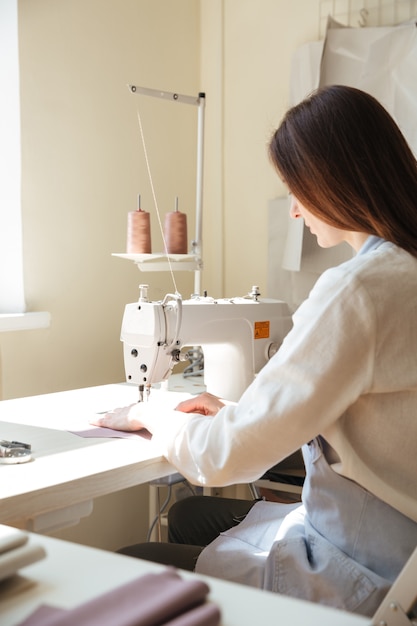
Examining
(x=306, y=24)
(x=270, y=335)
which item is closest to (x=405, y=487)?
(x=270, y=335)

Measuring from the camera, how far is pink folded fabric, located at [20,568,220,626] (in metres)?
0.68

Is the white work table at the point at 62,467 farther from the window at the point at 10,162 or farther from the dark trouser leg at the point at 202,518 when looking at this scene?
the window at the point at 10,162

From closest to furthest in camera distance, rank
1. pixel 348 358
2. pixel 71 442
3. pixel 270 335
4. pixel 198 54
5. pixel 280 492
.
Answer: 1. pixel 348 358
2. pixel 71 442
3. pixel 270 335
4. pixel 280 492
5. pixel 198 54

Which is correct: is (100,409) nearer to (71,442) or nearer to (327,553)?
(71,442)


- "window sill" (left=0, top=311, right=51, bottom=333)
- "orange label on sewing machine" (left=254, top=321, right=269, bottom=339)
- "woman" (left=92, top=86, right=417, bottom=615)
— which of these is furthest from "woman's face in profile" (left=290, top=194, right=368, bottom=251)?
"window sill" (left=0, top=311, right=51, bottom=333)

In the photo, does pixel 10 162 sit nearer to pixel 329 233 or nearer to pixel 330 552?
pixel 329 233

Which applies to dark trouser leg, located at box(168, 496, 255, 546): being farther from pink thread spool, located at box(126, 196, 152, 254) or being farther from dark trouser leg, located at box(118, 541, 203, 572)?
pink thread spool, located at box(126, 196, 152, 254)

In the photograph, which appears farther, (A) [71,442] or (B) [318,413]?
(A) [71,442]

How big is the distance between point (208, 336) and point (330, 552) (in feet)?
2.67

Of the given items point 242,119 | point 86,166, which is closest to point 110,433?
point 86,166

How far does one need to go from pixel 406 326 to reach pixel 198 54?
2407 mm

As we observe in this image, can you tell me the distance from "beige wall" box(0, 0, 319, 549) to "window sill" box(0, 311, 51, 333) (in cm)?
4

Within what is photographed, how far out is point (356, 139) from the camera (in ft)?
4.43

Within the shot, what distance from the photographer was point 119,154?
2969 mm
